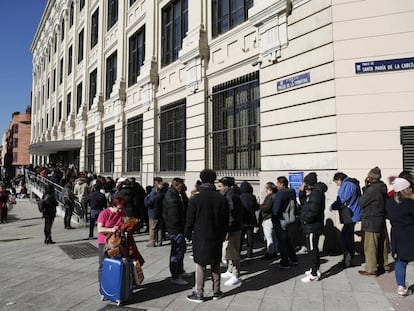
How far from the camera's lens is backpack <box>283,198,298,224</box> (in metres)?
6.43

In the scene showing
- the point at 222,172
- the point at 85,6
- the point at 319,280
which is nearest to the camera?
the point at 319,280

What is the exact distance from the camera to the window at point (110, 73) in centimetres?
2077

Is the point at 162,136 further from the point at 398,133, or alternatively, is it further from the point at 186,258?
the point at 398,133

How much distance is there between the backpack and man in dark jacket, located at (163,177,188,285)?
186cm

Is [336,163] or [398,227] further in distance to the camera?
[336,163]

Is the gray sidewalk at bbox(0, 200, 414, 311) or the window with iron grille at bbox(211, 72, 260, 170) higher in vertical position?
the window with iron grille at bbox(211, 72, 260, 170)

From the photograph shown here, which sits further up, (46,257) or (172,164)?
(172,164)

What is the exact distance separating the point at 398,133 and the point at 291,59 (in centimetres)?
291

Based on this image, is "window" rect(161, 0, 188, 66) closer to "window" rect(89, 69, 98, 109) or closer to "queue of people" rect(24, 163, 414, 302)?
"queue of people" rect(24, 163, 414, 302)

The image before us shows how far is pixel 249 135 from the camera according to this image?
10062 millimetres

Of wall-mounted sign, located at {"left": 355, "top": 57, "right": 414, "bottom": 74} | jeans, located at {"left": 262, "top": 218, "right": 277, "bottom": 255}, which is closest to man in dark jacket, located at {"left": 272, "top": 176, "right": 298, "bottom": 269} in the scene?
jeans, located at {"left": 262, "top": 218, "right": 277, "bottom": 255}

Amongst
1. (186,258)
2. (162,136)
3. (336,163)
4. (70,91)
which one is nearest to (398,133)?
(336,163)

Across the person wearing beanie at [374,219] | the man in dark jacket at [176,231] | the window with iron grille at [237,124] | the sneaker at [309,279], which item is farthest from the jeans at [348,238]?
the window with iron grille at [237,124]

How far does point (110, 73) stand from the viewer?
21172 mm
